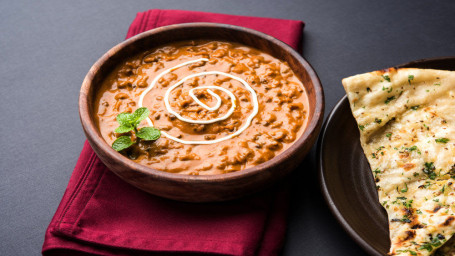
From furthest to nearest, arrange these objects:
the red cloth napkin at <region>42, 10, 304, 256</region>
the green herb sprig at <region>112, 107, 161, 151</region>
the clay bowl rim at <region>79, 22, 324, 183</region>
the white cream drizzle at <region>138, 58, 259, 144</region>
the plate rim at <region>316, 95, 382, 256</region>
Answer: the white cream drizzle at <region>138, 58, 259, 144</region>
the green herb sprig at <region>112, 107, 161, 151</region>
the red cloth napkin at <region>42, 10, 304, 256</region>
the clay bowl rim at <region>79, 22, 324, 183</region>
the plate rim at <region>316, 95, 382, 256</region>

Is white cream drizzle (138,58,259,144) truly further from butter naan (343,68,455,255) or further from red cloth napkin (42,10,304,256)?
butter naan (343,68,455,255)

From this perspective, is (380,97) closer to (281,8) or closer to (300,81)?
(300,81)

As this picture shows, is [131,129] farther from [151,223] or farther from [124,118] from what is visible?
[151,223]

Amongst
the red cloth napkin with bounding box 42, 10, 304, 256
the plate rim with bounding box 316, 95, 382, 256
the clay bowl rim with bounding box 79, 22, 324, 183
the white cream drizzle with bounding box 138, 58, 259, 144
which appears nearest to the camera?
the plate rim with bounding box 316, 95, 382, 256

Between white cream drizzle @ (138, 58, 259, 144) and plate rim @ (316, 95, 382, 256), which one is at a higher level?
white cream drizzle @ (138, 58, 259, 144)

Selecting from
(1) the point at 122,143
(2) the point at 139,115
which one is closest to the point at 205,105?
(2) the point at 139,115

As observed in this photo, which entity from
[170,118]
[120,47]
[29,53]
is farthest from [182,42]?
[29,53]

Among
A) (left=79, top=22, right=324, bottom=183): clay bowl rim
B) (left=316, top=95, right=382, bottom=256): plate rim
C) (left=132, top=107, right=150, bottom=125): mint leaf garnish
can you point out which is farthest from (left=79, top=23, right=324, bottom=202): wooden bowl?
(left=132, top=107, right=150, bottom=125): mint leaf garnish
